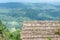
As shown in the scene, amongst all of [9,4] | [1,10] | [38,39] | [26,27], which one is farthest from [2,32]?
[9,4]

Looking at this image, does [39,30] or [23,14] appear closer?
A: [39,30]

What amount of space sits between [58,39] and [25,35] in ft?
3.94

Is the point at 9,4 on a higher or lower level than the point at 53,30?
higher

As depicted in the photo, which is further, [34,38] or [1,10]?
[1,10]

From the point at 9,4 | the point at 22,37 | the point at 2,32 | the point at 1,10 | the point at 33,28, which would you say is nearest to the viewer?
the point at 22,37

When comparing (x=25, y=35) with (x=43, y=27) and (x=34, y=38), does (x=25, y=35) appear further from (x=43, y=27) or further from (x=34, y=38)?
(x=43, y=27)

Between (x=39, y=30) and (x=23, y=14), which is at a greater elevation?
(x=23, y=14)

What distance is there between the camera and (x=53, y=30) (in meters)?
9.27

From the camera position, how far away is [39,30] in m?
9.17

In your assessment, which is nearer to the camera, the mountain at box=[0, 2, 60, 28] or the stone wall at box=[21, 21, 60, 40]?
the stone wall at box=[21, 21, 60, 40]

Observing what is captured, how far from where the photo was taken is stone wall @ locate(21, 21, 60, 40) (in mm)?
8827

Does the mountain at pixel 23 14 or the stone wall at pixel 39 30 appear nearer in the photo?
the stone wall at pixel 39 30

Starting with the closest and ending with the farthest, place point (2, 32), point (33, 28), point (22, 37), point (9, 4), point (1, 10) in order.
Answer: point (22, 37)
point (33, 28)
point (2, 32)
point (1, 10)
point (9, 4)

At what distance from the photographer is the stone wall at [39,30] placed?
29.0ft
